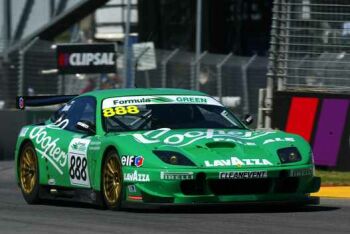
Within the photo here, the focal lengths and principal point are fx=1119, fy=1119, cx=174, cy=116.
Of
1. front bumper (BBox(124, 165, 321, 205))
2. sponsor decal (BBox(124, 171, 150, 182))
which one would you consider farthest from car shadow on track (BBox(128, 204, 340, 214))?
sponsor decal (BBox(124, 171, 150, 182))

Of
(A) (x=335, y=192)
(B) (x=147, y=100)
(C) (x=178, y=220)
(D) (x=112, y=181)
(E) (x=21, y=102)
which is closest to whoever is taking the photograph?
(C) (x=178, y=220)

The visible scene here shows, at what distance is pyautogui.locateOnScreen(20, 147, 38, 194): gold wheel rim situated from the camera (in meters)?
12.1

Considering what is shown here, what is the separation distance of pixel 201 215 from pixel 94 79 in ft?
49.1

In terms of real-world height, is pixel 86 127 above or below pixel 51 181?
above

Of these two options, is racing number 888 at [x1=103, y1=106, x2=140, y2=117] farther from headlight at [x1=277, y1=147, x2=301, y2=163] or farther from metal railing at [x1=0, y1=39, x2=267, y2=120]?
metal railing at [x1=0, y1=39, x2=267, y2=120]

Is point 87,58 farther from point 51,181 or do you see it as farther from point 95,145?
point 95,145

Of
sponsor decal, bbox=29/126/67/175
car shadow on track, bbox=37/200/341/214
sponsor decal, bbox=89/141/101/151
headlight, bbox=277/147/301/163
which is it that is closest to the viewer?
headlight, bbox=277/147/301/163

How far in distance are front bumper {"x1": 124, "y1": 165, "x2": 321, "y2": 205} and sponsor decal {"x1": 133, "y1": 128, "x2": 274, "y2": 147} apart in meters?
0.40

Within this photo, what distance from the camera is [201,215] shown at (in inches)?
391

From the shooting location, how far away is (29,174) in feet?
40.2

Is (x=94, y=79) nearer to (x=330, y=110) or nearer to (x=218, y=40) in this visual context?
(x=330, y=110)

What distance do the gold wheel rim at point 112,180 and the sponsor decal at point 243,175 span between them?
1.00 metres

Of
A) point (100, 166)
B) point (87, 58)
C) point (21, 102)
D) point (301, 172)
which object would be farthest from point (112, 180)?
point (87, 58)

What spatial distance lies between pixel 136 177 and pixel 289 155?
1413 mm
